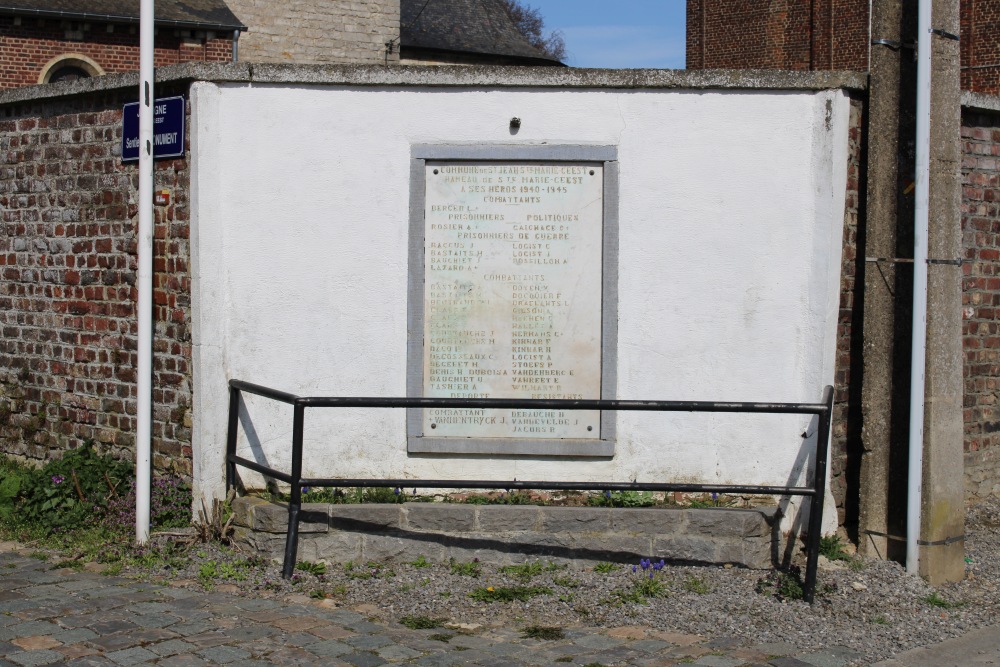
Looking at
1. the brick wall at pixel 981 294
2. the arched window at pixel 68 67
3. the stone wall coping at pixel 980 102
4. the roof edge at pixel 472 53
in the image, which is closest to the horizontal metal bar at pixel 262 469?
the brick wall at pixel 981 294

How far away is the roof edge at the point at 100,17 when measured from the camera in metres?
21.9

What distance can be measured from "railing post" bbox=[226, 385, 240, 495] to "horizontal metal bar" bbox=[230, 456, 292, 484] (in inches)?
3.0

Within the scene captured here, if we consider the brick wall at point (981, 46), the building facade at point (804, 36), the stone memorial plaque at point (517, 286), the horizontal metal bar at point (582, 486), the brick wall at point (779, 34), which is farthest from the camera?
the brick wall at point (779, 34)

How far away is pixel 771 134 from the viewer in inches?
253

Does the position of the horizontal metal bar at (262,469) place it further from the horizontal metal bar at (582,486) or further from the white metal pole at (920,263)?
the white metal pole at (920,263)

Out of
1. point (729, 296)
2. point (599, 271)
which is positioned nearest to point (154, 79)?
point (599, 271)

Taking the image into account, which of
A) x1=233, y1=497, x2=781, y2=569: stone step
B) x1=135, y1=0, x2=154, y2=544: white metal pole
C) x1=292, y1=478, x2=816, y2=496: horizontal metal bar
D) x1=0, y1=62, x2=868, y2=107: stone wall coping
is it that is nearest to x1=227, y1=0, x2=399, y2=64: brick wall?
x1=135, y1=0, x2=154, y2=544: white metal pole

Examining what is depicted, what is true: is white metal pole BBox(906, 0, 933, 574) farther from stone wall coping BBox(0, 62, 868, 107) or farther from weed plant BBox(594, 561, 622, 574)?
weed plant BBox(594, 561, 622, 574)

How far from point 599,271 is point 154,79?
2.94 metres

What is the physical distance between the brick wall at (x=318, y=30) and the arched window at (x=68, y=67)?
3.35m

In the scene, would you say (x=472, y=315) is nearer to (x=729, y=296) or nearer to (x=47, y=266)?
(x=729, y=296)

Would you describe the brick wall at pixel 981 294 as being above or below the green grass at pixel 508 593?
above

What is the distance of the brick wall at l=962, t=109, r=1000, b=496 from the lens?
7.32 metres

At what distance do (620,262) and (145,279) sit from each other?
2840mm
